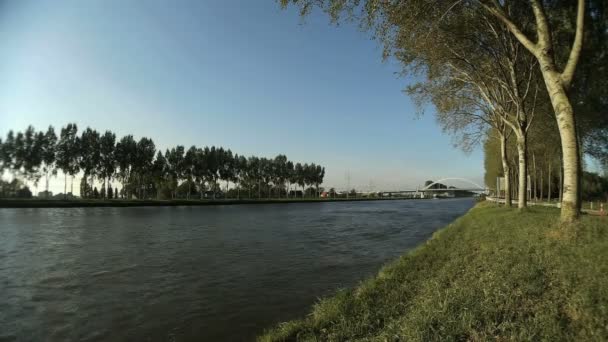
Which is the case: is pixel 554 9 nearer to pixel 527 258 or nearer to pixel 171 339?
pixel 527 258

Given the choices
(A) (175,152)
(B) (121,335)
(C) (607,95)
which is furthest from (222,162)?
(B) (121,335)

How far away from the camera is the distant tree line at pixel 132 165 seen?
83.1m

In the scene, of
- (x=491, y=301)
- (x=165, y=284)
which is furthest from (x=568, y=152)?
(x=165, y=284)

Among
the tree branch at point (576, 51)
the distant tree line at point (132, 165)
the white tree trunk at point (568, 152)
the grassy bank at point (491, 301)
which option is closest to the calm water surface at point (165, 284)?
the grassy bank at point (491, 301)

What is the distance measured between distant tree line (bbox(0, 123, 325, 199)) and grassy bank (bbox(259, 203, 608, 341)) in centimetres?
9790

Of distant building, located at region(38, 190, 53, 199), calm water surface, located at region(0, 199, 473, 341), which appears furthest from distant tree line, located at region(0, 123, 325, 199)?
calm water surface, located at region(0, 199, 473, 341)

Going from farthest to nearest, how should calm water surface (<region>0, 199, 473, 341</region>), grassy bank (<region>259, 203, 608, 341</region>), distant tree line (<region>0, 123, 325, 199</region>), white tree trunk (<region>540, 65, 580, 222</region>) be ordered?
distant tree line (<region>0, 123, 325, 199</region>) < white tree trunk (<region>540, 65, 580, 222</region>) < calm water surface (<region>0, 199, 473, 341</region>) < grassy bank (<region>259, 203, 608, 341</region>)

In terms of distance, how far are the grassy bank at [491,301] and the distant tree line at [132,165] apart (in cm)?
9790

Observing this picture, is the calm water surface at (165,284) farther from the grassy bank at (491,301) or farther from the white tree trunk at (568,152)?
the white tree trunk at (568,152)

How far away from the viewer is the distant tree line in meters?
83.1

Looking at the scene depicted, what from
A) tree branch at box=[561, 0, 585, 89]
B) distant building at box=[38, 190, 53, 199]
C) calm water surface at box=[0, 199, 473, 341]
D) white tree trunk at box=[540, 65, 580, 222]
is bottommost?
calm water surface at box=[0, 199, 473, 341]

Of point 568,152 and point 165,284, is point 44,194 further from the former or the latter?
point 568,152

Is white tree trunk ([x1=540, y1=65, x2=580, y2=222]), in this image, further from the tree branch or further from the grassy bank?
the grassy bank

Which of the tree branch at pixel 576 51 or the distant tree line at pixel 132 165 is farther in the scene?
the distant tree line at pixel 132 165
